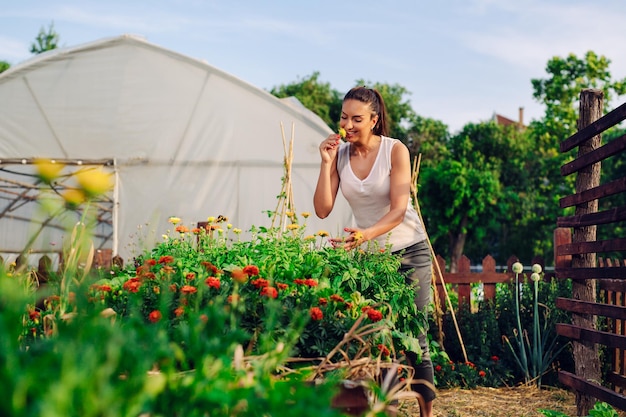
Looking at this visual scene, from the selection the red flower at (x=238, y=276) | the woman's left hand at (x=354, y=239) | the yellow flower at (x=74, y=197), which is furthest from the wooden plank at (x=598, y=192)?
the yellow flower at (x=74, y=197)

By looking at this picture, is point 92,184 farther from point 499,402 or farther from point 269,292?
point 499,402

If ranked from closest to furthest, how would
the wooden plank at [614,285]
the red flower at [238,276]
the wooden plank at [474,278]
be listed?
the red flower at [238,276] → the wooden plank at [614,285] → the wooden plank at [474,278]

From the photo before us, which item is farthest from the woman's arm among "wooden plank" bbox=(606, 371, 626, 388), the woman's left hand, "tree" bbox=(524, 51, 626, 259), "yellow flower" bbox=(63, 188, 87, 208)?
"tree" bbox=(524, 51, 626, 259)

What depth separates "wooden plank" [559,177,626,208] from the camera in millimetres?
3823

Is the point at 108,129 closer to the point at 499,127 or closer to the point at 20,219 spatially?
the point at 20,219

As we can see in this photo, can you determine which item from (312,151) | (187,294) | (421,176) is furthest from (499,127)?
(187,294)

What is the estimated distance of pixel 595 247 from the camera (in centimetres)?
436

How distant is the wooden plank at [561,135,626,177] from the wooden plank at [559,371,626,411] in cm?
133

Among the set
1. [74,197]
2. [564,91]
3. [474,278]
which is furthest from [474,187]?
[74,197]

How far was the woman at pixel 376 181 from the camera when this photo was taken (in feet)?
12.0

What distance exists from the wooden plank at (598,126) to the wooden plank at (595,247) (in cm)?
65

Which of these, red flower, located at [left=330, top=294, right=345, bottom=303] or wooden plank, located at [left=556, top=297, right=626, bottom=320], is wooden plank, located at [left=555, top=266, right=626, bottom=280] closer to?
wooden plank, located at [left=556, top=297, right=626, bottom=320]

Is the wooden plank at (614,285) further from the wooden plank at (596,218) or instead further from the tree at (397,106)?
the tree at (397,106)

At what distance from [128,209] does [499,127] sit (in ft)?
66.3
